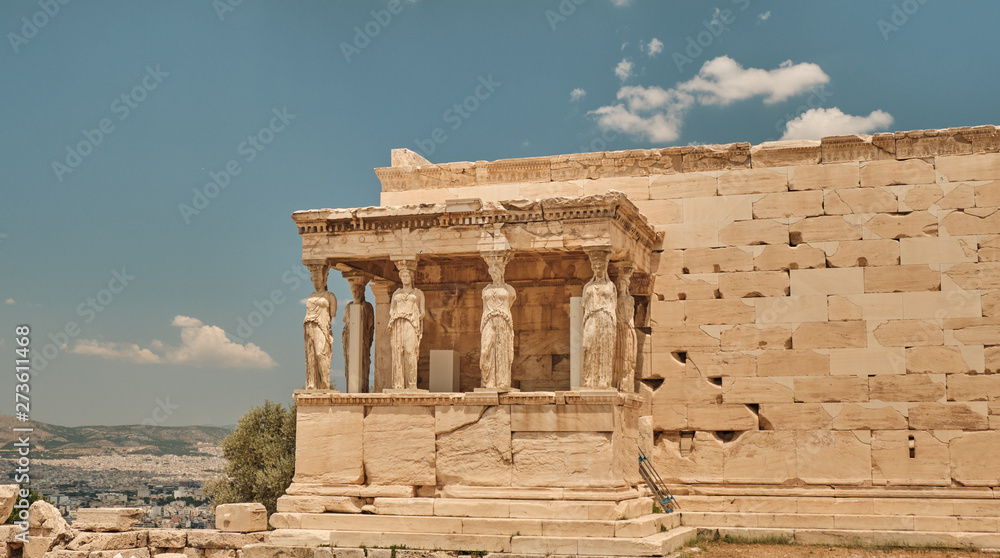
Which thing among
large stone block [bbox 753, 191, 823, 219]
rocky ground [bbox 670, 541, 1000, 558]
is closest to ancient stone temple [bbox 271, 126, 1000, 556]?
large stone block [bbox 753, 191, 823, 219]

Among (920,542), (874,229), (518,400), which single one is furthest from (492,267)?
(920,542)

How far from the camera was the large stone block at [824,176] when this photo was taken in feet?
48.3

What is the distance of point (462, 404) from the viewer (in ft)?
43.8

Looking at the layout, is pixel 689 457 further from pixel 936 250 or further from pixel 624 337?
pixel 936 250

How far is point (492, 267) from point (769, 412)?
4.51 meters

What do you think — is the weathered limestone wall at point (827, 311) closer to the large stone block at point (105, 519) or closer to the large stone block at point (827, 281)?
the large stone block at point (827, 281)

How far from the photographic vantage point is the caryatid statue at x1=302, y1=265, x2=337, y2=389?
14180mm

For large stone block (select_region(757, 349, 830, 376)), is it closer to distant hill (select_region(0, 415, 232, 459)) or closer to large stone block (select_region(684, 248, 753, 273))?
large stone block (select_region(684, 248, 753, 273))

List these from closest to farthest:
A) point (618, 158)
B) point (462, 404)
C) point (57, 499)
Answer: point (462, 404), point (618, 158), point (57, 499)

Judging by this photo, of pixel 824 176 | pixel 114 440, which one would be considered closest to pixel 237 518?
pixel 824 176

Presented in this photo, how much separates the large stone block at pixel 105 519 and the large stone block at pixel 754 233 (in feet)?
30.5

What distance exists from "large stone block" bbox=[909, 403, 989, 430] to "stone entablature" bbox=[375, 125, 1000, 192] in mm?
3571

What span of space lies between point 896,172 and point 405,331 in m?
7.37

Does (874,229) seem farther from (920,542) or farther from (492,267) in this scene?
(492,267)
